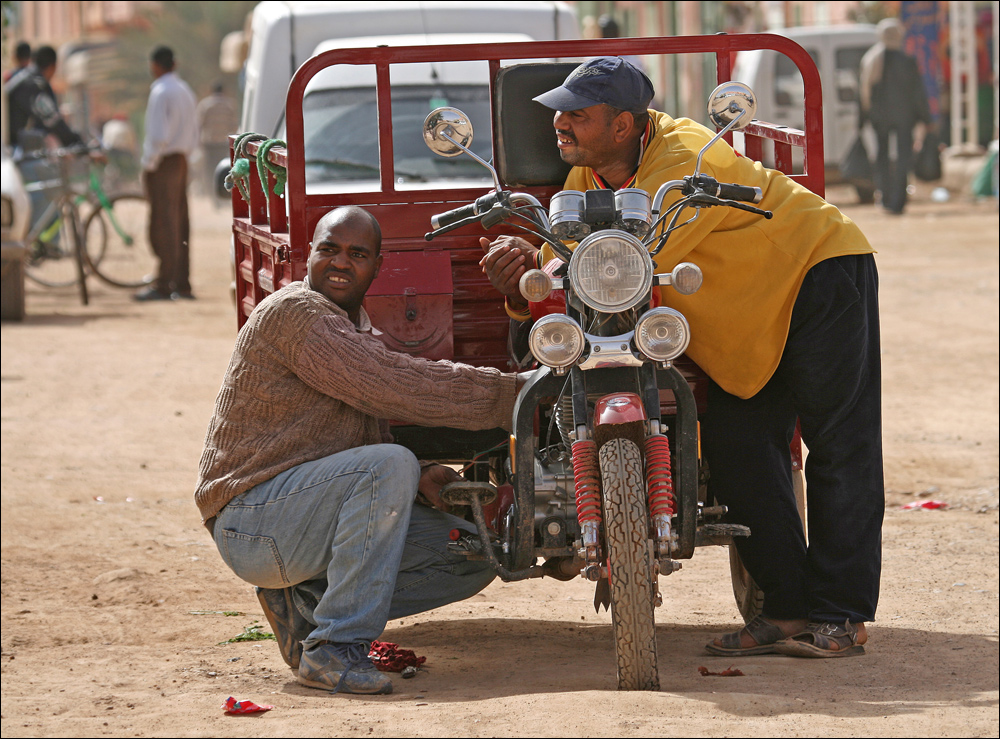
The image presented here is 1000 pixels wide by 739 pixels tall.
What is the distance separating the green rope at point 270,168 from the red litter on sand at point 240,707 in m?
1.66

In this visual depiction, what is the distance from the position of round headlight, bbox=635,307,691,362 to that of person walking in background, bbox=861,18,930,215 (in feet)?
51.7

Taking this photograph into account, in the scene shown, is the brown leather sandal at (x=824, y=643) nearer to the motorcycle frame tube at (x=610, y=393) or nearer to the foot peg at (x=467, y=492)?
the motorcycle frame tube at (x=610, y=393)

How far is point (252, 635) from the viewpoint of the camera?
4555 mm

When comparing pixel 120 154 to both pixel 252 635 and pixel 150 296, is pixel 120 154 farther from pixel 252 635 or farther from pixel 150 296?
pixel 252 635

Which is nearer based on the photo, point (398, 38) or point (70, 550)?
point (70, 550)

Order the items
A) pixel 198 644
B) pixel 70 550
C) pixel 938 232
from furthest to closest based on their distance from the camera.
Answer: pixel 938 232 → pixel 70 550 → pixel 198 644

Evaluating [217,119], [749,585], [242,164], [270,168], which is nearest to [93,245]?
[242,164]

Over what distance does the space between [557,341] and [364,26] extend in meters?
5.79

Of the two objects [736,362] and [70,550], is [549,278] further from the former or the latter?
[70,550]

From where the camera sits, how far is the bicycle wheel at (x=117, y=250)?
546 inches

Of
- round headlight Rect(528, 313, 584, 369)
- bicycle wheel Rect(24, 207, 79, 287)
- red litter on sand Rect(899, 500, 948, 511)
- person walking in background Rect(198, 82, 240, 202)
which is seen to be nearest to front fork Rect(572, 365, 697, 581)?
round headlight Rect(528, 313, 584, 369)

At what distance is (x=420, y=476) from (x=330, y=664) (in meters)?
0.57

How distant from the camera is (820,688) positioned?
3.54 metres

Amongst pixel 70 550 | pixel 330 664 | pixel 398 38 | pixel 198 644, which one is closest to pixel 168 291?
pixel 398 38
